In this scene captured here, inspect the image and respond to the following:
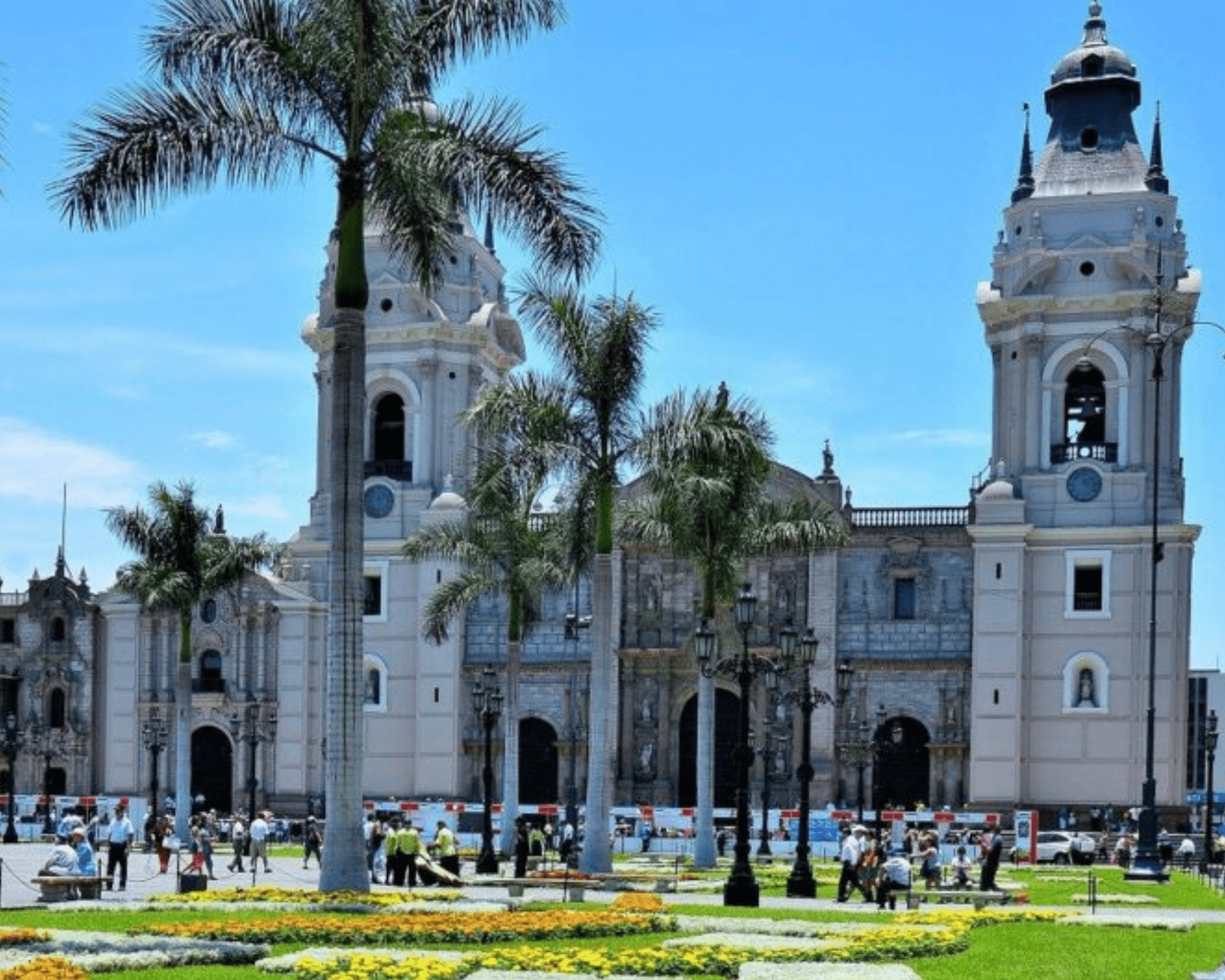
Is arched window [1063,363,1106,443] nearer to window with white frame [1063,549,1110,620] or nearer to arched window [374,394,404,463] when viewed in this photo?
window with white frame [1063,549,1110,620]

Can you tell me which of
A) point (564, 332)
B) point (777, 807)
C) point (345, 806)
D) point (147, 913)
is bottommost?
point (777, 807)

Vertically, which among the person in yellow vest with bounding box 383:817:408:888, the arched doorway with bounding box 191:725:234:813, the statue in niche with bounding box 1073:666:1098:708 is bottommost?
the arched doorway with bounding box 191:725:234:813

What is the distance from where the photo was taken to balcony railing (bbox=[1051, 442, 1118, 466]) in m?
62.6

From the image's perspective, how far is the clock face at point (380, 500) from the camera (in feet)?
226

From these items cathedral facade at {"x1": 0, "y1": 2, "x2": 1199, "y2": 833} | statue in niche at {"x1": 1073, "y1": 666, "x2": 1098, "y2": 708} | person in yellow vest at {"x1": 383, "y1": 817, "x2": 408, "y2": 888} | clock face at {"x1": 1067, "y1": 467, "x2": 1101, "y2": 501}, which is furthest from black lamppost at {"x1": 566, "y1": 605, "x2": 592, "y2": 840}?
person in yellow vest at {"x1": 383, "y1": 817, "x2": 408, "y2": 888}

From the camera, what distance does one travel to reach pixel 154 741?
204 feet

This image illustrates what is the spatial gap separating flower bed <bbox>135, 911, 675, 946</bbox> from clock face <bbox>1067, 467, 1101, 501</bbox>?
4239 cm

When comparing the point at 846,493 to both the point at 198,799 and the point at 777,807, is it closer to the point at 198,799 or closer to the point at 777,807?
the point at 777,807

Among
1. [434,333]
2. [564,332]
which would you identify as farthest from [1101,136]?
[564,332]

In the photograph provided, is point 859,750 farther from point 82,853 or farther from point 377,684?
point 82,853

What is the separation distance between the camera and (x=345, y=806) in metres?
22.7

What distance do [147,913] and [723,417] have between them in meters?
15.9

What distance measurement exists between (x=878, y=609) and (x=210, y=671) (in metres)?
24.3

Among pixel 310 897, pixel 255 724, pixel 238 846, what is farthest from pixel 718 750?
pixel 310 897
